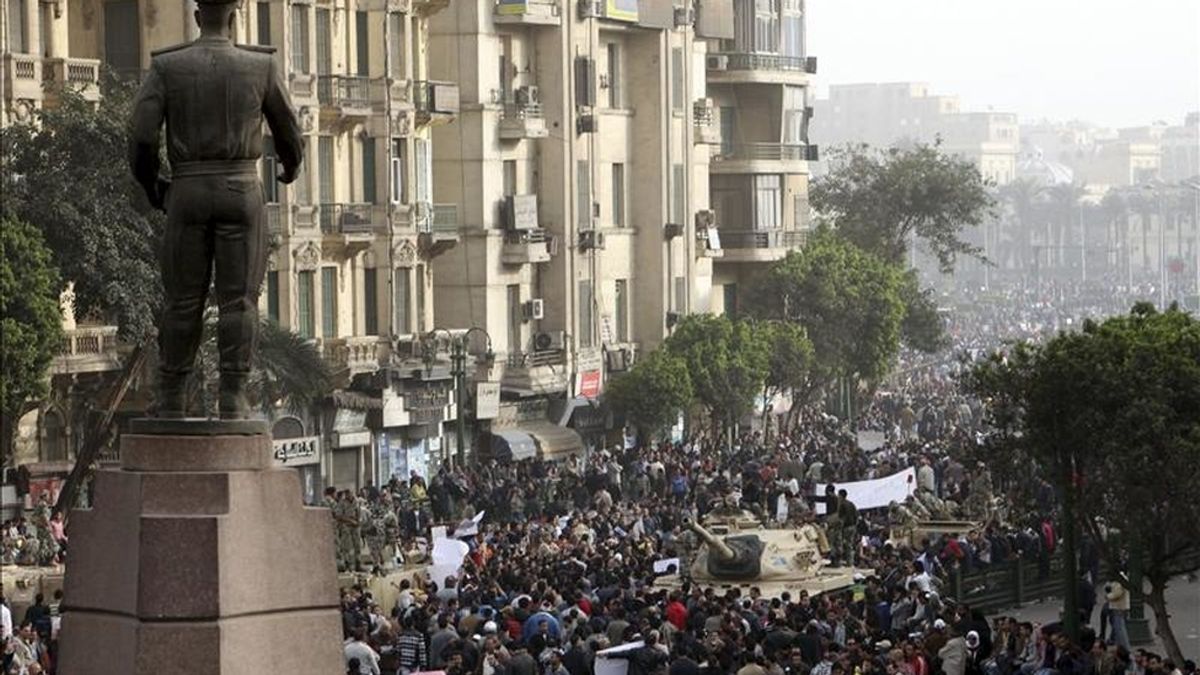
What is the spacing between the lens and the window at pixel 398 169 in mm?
67688

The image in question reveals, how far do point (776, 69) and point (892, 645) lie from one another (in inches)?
2344

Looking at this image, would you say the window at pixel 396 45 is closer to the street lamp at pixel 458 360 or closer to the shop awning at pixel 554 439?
the street lamp at pixel 458 360

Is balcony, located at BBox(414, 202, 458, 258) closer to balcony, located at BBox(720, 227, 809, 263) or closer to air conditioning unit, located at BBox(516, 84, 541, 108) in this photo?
air conditioning unit, located at BBox(516, 84, 541, 108)

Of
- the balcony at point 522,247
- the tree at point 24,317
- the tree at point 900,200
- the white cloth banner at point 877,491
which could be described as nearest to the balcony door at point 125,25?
the tree at point 24,317

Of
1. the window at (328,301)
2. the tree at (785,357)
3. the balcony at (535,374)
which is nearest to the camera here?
the window at (328,301)

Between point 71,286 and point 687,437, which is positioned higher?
point 71,286

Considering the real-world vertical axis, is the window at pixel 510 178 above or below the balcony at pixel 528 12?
below

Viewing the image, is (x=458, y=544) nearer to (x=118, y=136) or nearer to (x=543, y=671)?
(x=543, y=671)

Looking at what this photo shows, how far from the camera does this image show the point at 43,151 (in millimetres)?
51125

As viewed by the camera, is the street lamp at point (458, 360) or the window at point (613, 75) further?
the window at point (613, 75)

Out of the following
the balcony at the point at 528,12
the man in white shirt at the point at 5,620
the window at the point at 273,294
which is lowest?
the man in white shirt at the point at 5,620

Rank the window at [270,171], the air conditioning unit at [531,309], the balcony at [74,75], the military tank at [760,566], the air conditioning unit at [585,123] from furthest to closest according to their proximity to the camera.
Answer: the air conditioning unit at [585,123]
the air conditioning unit at [531,309]
the window at [270,171]
the balcony at [74,75]
the military tank at [760,566]

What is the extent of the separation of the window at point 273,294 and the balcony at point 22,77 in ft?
26.8

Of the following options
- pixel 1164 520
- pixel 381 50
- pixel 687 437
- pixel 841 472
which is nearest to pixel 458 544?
pixel 1164 520
